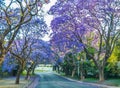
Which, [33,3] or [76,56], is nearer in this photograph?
[33,3]

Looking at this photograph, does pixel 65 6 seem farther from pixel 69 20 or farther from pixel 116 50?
pixel 116 50

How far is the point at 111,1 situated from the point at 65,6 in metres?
5.22

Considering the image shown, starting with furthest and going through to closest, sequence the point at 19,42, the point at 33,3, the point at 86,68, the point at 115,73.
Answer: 1. the point at 86,68
2. the point at 115,73
3. the point at 19,42
4. the point at 33,3

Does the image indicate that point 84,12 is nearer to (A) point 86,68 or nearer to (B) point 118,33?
(B) point 118,33

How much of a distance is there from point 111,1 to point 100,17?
3217 millimetres

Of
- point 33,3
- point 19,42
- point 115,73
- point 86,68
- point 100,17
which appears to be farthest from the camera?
point 86,68

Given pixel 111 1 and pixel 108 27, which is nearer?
pixel 111 1

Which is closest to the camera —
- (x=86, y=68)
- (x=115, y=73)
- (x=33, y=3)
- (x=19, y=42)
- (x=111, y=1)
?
(x=33, y=3)

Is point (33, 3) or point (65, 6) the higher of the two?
point (65, 6)

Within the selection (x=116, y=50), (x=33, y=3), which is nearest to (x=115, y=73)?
(x=116, y=50)

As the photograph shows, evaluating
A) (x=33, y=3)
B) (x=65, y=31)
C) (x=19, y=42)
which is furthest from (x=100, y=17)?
(x=33, y=3)

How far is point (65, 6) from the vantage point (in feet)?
133

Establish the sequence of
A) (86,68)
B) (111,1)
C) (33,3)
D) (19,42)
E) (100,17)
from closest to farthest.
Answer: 1. (33,3)
2. (111,1)
3. (100,17)
4. (19,42)
5. (86,68)

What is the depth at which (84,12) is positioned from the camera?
40.6 m
